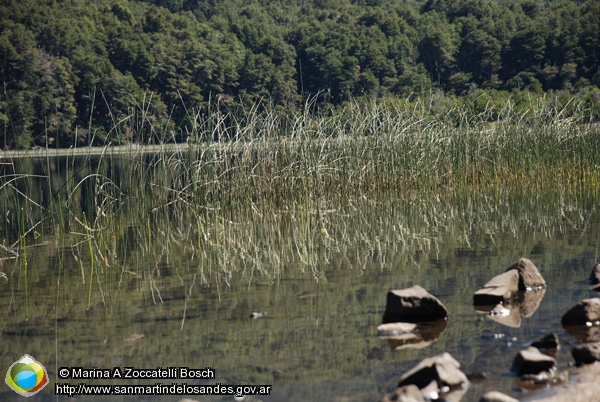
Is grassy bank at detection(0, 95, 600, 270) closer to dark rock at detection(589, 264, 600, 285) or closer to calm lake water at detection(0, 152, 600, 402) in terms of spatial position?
calm lake water at detection(0, 152, 600, 402)

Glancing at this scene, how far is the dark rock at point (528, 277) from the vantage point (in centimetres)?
393

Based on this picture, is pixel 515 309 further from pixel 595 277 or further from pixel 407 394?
pixel 407 394

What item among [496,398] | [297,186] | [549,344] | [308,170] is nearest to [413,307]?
[549,344]

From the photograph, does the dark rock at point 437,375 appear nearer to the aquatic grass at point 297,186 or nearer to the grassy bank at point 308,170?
the aquatic grass at point 297,186

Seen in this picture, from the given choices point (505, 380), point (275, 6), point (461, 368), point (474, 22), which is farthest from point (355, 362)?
point (275, 6)

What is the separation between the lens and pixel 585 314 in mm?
3158

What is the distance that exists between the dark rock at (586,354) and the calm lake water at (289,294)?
56mm

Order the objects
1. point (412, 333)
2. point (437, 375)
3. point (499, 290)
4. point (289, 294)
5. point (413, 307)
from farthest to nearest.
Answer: point (289, 294), point (499, 290), point (413, 307), point (412, 333), point (437, 375)

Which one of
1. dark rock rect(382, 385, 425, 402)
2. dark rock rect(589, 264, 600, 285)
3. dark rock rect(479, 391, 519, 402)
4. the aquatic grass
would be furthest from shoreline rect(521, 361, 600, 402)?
the aquatic grass

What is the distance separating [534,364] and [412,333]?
71 cm

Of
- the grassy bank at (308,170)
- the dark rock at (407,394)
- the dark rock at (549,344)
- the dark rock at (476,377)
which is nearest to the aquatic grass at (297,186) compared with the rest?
the grassy bank at (308,170)

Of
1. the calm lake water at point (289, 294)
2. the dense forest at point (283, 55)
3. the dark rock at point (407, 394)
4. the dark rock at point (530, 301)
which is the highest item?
the dense forest at point (283, 55)

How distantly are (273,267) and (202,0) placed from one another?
296ft

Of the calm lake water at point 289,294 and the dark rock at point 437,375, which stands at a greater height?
the dark rock at point 437,375
